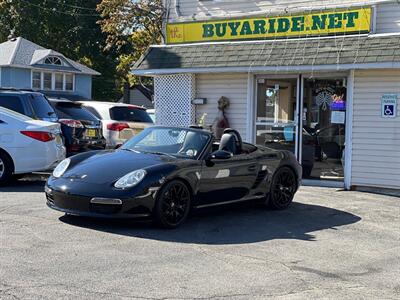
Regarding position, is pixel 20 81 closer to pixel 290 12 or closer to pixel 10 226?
pixel 290 12

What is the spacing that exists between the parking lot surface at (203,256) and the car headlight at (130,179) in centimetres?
57

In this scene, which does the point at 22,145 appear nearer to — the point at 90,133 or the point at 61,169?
the point at 90,133

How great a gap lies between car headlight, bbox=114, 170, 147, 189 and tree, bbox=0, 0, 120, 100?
132ft

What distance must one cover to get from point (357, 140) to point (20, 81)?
1041 inches

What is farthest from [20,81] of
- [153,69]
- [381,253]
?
[381,253]

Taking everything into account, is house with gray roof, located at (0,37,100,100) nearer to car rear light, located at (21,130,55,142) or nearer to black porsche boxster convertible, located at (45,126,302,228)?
car rear light, located at (21,130,55,142)

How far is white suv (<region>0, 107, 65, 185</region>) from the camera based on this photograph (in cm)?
1063

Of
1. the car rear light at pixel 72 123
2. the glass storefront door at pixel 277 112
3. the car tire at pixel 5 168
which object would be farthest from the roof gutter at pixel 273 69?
the car tire at pixel 5 168

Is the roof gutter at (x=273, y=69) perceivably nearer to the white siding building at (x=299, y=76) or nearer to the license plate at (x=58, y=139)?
the white siding building at (x=299, y=76)

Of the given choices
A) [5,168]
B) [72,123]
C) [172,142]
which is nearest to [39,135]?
[5,168]

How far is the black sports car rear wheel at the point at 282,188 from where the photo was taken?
9.34 m

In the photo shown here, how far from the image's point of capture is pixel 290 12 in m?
13.2

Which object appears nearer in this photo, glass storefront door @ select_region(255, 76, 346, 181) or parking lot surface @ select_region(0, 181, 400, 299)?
parking lot surface @ select_region(0, 181, 400, 299)

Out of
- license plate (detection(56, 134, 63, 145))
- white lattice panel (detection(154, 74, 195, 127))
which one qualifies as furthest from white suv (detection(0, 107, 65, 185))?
white lattice panel (detection(154, 74, 195, 127))
